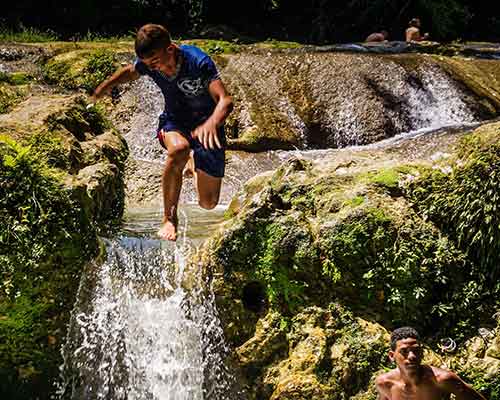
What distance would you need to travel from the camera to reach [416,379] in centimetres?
448

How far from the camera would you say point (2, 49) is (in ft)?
40.3

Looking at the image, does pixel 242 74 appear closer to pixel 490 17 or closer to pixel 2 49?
pixel 2 49

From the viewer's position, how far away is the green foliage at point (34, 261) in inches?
213

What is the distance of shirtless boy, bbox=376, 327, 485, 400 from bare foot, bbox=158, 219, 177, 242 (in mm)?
1786

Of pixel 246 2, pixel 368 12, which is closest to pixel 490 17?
pixel 368 12

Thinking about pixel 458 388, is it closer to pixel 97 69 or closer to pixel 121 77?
pixel 121 77

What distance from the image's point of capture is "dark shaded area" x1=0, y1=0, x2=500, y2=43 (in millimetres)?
19328

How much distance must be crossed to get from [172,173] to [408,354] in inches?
83.7

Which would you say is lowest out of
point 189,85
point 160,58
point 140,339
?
point 140,339

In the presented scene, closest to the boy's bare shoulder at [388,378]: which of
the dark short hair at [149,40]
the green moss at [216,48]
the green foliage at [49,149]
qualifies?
the dark short hair at [149,40]

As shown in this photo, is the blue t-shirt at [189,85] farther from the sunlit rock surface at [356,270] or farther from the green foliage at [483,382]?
the green foliage at [483,382]

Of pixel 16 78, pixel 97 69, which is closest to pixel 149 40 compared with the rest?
pixel 16 78

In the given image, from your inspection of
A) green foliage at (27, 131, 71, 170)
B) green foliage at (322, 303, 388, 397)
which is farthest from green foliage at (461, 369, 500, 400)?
green foliage at (27, 131, 71, 170)

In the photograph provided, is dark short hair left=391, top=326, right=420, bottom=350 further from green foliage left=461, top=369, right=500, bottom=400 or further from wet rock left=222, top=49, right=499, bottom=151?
wet rock left=222, top=49, right=499, bottom=151
